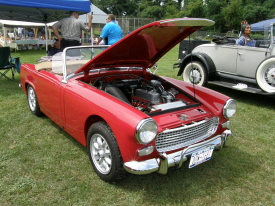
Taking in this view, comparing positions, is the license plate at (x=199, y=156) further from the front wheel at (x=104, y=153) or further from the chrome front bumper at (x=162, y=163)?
the front wheel at (x=104, y=153)

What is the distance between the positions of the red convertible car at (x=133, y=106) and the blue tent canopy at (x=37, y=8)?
3148 millimetres

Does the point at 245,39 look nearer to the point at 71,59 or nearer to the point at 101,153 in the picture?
the point at 71,59

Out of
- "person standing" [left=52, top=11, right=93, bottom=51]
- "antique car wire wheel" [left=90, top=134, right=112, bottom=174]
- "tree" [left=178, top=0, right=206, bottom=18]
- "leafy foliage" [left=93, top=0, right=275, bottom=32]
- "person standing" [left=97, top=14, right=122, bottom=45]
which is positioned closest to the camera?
"antique car wire wheel" [left=90, top=134, right=112, bottom=174]

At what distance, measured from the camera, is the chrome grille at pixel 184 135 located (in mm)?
2307

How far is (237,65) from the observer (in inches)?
229

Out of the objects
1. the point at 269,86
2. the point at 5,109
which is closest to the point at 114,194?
the point at 5,109

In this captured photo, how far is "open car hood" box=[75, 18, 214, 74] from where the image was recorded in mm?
2588

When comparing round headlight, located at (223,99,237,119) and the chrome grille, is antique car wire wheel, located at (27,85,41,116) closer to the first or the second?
the chrome grille

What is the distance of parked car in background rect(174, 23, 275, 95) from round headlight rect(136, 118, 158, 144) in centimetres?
375

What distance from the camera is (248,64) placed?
221 inches

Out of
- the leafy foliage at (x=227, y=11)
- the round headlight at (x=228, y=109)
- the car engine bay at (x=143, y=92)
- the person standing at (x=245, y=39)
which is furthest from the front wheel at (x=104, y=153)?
the leafy foliage at (x=227, y=11)

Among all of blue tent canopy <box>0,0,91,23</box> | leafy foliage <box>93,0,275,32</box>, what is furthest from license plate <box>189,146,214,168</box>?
leafy foliage <box>93,0,275,32</box>

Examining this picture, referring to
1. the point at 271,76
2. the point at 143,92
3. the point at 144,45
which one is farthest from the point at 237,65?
the point at 143,92

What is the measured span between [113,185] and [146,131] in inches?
30.9
